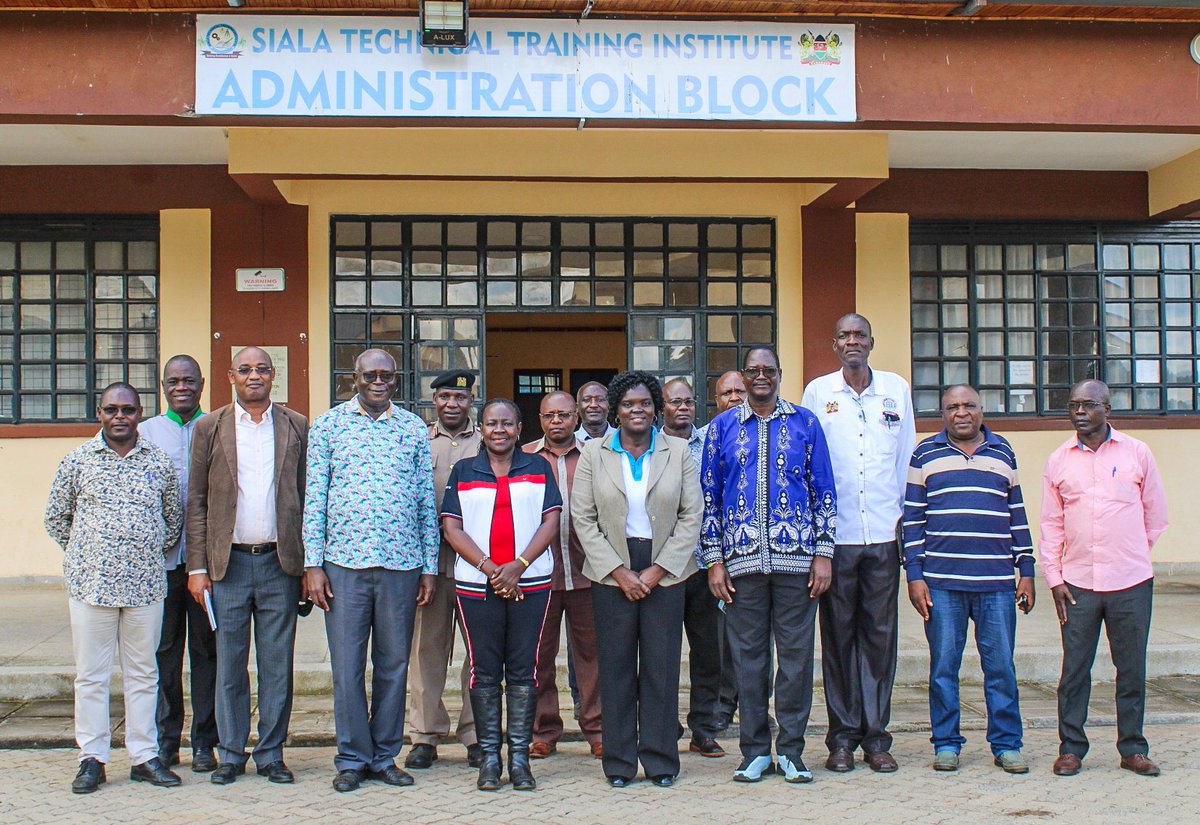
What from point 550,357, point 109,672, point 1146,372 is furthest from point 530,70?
point 550,357

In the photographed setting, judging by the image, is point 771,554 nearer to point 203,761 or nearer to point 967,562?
point 967,562

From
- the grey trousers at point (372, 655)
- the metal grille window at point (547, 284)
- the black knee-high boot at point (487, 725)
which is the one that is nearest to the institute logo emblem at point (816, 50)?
the metal grille window at point (547, 284)

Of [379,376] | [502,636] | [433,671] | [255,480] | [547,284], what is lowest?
[433,671]

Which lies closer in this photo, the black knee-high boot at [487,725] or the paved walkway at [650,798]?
the paved walkway at [650,798]

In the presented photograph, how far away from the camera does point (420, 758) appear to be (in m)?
5.52

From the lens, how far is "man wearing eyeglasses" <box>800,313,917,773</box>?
18.0ft

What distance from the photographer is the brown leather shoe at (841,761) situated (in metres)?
5.42

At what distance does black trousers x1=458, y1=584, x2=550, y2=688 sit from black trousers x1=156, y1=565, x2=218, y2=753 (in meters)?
1.31

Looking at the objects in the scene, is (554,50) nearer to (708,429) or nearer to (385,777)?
(708,429)

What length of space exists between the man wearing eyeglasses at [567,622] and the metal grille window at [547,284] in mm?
4064

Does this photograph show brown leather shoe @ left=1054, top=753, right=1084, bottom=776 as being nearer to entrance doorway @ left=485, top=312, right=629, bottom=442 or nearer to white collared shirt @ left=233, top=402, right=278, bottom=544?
white collared shirt @ left=233, top=402, right=278, bottom=544

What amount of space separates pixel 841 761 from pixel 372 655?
2.23 metres

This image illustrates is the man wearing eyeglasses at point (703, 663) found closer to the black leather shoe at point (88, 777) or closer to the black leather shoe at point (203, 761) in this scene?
the black leather shoe at point (203, 761)

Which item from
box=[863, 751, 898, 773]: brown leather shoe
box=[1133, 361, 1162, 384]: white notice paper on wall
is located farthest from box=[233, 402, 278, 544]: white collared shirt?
box=[1133, 361, 1162, 384]: white notice paper on wall
